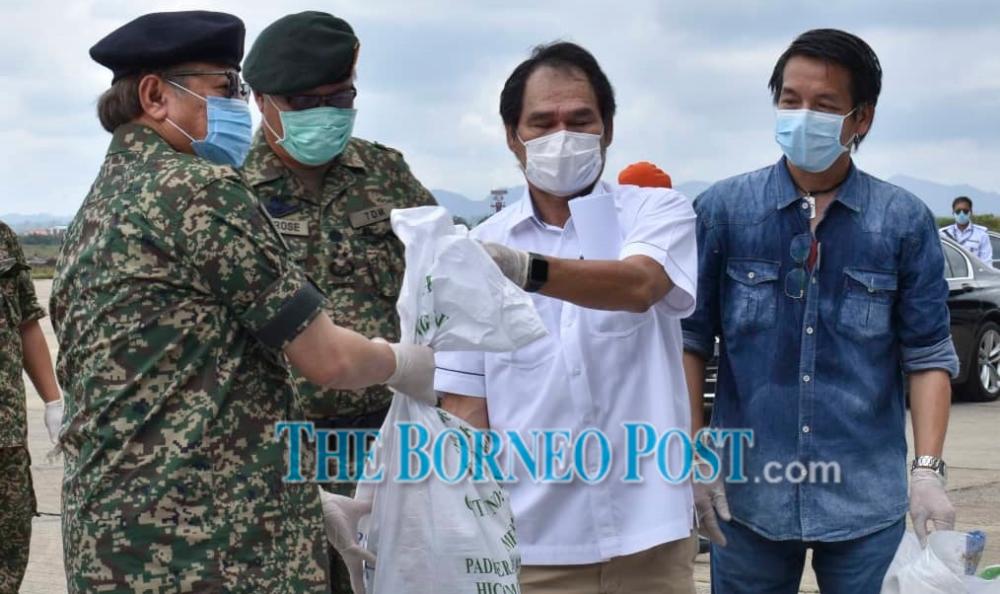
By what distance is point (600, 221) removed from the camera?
11.1 feet

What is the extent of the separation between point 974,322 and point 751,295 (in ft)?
31.4

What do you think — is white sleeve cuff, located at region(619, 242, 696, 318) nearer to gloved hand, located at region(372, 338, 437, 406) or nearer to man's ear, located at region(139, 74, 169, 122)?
gloved hand, located at region(372, 338, 437, 406)

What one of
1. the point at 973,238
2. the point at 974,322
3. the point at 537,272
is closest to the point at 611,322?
the point at 537,272

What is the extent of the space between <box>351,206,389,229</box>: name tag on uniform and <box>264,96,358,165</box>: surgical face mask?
0.18 m

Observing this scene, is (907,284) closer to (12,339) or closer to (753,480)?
(753,480)

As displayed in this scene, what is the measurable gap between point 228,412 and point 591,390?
0.95 m

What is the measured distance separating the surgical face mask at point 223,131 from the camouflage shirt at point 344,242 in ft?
2.33

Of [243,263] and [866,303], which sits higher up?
[243,263]

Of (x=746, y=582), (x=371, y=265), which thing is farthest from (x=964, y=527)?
(x=371, y=265)

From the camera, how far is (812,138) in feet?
11.5

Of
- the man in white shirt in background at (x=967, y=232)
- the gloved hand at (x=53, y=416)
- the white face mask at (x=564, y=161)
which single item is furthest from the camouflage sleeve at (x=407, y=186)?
the man in white shirt in background at (x=967, y=232)

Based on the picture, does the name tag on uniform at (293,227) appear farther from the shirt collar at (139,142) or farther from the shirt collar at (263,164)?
the shirt collar at (139,142)

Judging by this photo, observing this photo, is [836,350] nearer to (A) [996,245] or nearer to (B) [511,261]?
(B) [511,261]

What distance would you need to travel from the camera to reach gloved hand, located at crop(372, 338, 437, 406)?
2922 mm
